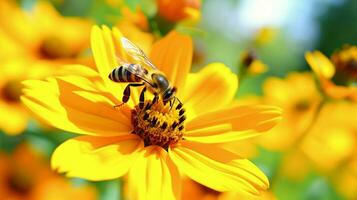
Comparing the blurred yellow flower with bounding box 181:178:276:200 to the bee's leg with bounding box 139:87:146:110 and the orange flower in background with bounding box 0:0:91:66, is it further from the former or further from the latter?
the orange flower in background with bounding box 0:0:91:66

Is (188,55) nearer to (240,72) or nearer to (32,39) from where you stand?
(240,72)

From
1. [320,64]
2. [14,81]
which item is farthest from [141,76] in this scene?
[14,81]

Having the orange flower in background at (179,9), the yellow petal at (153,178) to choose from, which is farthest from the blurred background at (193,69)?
the yellow petal at (153,178)

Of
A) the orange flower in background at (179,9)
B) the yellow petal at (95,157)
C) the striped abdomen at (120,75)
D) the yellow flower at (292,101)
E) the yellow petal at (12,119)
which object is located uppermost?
the orange flower in background at (179,9)

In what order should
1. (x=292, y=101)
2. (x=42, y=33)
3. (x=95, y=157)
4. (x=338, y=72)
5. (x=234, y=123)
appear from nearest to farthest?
(x=95, y=157), (x=234, y=123), (x=338, y=72), (x=42, y=33), (x=292, y=101)

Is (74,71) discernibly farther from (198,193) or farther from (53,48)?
(53,48)

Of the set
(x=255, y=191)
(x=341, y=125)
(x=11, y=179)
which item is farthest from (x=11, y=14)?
(x=255, y=191)

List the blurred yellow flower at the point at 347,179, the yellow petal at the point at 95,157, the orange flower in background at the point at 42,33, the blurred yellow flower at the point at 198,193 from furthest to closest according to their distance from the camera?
the orange flower in background at the point at 42,33 < the blurred yellow flower at the point at 347,179 < the blurred yellow flower at the point at 198,193 < the yellow petal at the point at 95,157

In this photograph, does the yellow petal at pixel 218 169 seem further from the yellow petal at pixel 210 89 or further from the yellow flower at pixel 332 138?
the yellow flower at pixel 332 138
